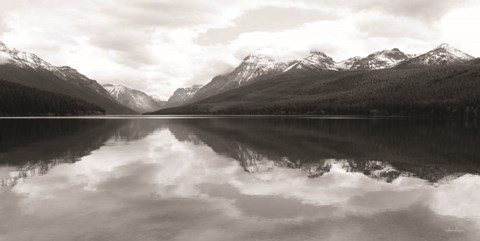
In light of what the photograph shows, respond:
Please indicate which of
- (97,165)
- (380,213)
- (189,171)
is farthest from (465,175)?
(97,165)

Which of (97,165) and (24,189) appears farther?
(97,165)

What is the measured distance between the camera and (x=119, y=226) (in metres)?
15.7

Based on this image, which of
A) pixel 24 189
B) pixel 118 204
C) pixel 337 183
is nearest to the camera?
pixel 118 204

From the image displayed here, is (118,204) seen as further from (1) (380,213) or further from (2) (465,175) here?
(2) (465,175)

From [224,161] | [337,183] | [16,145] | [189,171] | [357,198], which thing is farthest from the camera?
[16,145]

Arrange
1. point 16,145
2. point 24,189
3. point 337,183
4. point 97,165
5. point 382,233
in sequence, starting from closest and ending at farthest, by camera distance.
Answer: point 382,233 → point 24,189 → point 337,183 → point 97,165 → point 16,145

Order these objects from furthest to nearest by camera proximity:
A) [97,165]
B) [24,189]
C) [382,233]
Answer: [97,165] < [24,189] < [382,233]

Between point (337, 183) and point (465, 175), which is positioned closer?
point (337, 183)

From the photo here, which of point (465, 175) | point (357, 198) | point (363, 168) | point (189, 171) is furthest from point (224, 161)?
point (465, 175)

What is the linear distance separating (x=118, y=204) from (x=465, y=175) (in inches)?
902

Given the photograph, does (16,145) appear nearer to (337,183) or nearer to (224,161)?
(224,161)

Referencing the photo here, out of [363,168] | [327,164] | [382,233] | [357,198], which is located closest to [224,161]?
[327,164]

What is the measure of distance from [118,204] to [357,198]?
12.0 meters

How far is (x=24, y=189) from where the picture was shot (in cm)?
2227
